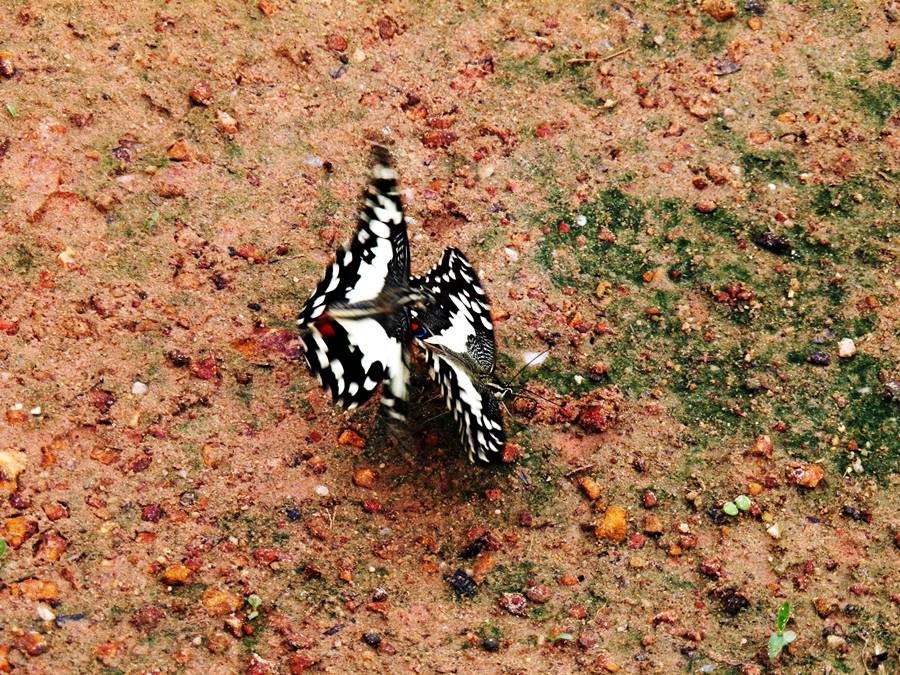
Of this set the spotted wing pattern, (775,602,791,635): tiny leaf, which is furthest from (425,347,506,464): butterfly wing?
(775,602,791,635): tiny leaf

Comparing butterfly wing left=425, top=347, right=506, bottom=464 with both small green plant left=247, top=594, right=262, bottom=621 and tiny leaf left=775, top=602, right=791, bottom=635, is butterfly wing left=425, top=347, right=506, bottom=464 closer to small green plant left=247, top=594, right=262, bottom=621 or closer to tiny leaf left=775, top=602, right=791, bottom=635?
small green plant left=247, top=594, right=262, bottom=621

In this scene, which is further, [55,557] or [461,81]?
[461,81]

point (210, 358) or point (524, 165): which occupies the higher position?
point (524, 165)

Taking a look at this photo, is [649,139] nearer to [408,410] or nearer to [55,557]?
[408,410]

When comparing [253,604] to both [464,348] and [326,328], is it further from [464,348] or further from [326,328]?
[464,348]

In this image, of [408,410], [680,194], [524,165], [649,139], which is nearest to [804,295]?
[680,194]

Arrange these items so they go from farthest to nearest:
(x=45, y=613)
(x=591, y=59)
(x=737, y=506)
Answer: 1. (x=591, y=59)
2. (x=737, y=506)
3. (x=45, y=613)

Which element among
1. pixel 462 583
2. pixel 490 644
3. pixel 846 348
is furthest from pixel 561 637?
pixel 846 348
